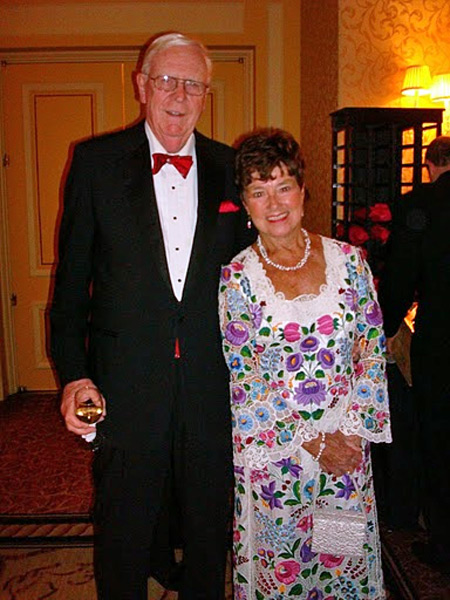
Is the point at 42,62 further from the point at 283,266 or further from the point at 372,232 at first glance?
the point at 283,266

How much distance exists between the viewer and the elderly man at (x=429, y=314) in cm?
210

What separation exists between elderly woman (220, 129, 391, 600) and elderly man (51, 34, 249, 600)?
3.7 inches

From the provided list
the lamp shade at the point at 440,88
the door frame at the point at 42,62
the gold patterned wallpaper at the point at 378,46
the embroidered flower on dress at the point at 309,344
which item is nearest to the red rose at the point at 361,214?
the gold patterned wallpaper at the point at 378,46

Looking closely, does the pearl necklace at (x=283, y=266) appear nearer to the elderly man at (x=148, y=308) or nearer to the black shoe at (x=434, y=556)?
the elderly man at (x=148, y=308)

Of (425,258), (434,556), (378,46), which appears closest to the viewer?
(425,258)

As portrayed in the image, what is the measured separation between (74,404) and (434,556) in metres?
1.52

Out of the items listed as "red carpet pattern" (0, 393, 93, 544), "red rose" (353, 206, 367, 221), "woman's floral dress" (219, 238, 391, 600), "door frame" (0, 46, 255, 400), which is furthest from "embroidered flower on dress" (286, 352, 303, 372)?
"door frame" (0, 46, 255, 400)

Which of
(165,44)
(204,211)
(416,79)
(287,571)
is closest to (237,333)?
(204,211)

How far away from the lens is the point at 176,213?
5.36ft

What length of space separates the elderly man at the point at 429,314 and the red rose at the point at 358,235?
71cm

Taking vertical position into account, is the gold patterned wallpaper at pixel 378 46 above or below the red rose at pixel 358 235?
above

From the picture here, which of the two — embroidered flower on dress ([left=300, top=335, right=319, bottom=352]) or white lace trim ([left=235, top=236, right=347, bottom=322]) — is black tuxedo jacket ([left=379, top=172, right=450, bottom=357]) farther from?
embroidered flower on dress ([left=300, top=335, right=319, bottom=352])

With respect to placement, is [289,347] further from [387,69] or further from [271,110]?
[271,110]

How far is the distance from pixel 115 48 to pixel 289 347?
3.26m
